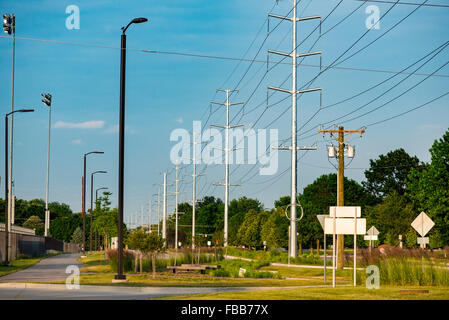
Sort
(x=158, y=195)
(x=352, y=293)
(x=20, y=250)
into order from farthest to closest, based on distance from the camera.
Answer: (x=158, y=195) < (x=20, y=250) < (x=352, y=293)

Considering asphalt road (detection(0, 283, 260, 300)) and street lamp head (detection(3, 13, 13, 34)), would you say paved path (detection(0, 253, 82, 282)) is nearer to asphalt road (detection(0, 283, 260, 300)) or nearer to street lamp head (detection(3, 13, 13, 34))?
asphalt road (detection(0, 283, 260, 300))

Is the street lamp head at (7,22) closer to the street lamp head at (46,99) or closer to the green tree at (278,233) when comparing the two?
the street lamp head at (46,99)

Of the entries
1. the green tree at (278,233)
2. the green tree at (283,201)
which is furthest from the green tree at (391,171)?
the green tree at (278,233)

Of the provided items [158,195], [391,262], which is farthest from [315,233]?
[391,262]

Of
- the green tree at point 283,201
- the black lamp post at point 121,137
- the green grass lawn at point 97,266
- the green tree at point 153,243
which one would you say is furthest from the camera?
the green tree at point 283,201

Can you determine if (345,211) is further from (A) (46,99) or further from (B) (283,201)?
(B) (283,201)

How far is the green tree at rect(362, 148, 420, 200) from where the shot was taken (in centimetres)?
13112

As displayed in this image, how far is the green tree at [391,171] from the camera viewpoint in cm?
13112

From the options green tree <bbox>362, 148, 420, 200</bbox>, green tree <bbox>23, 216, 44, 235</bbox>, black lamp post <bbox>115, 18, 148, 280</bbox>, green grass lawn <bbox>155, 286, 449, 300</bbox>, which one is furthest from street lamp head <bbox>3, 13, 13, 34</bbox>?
green tree <bbox>23, 216, 44, 235</bbox>

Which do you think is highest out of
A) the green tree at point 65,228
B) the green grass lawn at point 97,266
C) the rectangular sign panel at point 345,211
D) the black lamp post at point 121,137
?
the black lamp post at point 121,137

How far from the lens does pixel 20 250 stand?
225 feet

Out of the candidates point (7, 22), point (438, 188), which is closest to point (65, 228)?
point (7, 22)
